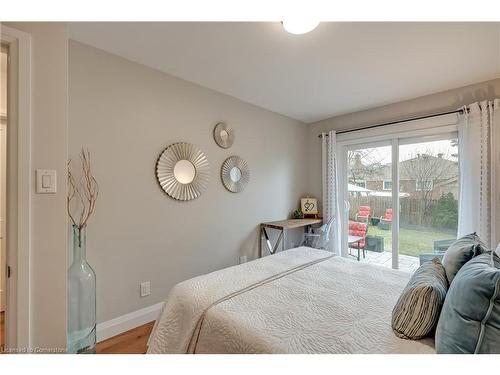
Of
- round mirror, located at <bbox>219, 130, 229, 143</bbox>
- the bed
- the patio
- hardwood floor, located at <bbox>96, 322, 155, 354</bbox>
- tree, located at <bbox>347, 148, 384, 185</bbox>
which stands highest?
round mirror, located at <bbox>219, 130, 229, 143</bbox>

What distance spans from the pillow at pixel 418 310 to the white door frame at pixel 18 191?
65.7 inches

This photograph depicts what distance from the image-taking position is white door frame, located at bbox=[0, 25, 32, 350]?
1.06m

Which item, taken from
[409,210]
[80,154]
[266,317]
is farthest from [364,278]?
[80,154]

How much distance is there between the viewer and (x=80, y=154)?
180cm

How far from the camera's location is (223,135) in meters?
2.73

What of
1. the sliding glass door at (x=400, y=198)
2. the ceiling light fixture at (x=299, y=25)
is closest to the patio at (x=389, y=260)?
the sliding glass door at (x=400, y=198)

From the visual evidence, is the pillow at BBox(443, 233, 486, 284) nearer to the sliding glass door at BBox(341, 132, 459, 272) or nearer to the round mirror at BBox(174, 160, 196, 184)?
the sliding glass door at BBox(341, 132, 459, 272)

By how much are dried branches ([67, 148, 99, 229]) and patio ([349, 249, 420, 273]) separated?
3.12 m

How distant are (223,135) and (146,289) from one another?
1.75 metres

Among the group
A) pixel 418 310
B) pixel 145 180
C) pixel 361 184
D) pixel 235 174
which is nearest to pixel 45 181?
pixel 145 180

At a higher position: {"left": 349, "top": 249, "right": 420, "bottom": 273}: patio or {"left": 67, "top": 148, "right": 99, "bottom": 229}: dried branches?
{"left": 67, "top": 148, "right": 99, "bottom": 229}: dried branches

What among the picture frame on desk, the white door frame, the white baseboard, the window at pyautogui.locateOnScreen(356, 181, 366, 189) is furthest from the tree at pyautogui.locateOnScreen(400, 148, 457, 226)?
the white door frame

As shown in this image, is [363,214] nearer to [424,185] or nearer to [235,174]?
[424,185]

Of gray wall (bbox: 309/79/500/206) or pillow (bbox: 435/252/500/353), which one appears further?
gray wall (bbox: 309/79/500/206)
